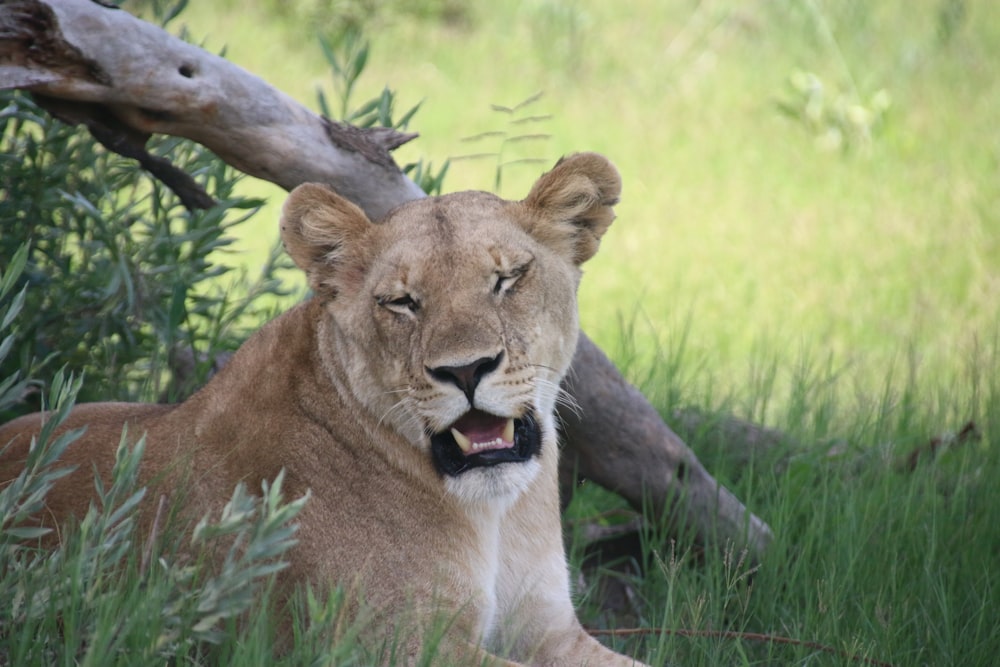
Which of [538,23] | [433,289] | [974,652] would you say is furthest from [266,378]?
[538,23]

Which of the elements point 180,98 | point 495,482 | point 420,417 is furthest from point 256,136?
point 495,482

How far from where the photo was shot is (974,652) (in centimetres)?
→ 330

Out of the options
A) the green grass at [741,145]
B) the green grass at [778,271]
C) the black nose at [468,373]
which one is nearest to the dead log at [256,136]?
the green grass at [778,271]

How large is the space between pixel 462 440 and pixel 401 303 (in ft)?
1.21

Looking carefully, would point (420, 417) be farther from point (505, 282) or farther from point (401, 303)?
point (505, 282)

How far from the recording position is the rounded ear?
3.29 metres

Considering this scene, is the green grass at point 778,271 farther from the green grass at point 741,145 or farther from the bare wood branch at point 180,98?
Answer: the bare wood branch at point 180,98

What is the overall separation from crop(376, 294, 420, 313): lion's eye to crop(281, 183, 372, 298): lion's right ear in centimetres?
20

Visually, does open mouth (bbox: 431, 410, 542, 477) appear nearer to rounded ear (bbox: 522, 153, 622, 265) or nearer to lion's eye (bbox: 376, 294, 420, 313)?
lion's eye (bbox: 376, 294, 420, 313)

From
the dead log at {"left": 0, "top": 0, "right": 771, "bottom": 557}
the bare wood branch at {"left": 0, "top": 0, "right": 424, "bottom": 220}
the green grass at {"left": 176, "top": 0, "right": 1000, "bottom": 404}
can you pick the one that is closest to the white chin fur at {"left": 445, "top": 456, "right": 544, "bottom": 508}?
the dead log at {"left": 0, "top": 0, "right": 771, "bottom": 557}

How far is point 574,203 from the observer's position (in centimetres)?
336

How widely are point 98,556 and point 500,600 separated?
1.09m

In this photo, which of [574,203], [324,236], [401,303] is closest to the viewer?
[401,303]

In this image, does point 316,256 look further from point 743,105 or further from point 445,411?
point 743,105
